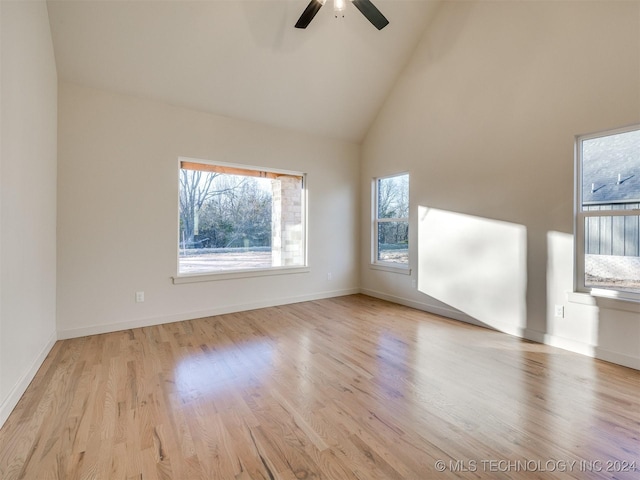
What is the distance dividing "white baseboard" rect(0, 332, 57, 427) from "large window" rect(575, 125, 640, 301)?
4497 mm

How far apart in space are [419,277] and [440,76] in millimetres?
2702

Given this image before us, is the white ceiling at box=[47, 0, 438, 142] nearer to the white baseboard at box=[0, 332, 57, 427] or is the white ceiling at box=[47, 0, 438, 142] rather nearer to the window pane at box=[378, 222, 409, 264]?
the window pane at box=[378, 222, 409, 264]

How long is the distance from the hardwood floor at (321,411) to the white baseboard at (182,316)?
0.15m

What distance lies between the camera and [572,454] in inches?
59.4

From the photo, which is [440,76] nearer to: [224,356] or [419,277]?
[419,277]

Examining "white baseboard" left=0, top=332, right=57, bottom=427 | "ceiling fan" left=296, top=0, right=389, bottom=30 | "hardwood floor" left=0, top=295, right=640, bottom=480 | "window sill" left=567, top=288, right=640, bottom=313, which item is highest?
"ceiling fan" left=296, top=0, right=389, bottom=30

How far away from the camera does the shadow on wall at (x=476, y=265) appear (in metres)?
3.22

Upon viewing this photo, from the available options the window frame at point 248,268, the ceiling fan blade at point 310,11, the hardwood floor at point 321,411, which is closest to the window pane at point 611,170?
the hardwood floor at point 321,411

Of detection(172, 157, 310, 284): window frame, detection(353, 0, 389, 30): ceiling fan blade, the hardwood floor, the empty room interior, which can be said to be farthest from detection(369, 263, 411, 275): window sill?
detection(353, 0, 389, 30): ceiling fan blade

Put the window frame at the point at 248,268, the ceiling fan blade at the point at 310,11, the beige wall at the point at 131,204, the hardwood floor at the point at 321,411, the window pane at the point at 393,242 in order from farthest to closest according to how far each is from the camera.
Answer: the window pane at the point at 393,242 → the window frame at the point at 248,268 → the beige wall at the point at 131,204 → the ceiling fan blade at the point at 310,11 → the hardwood floor at the point at 321,411

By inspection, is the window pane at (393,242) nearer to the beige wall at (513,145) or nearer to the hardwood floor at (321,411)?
the beige wall at (513,145)

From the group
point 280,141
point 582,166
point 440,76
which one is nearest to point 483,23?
point 440,76

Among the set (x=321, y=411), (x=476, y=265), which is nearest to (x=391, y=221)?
(x=476, y=265)

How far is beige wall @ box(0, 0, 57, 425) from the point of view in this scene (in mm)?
1852
